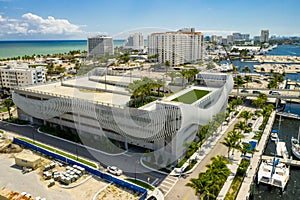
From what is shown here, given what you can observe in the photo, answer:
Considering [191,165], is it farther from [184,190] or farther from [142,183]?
[142,183]

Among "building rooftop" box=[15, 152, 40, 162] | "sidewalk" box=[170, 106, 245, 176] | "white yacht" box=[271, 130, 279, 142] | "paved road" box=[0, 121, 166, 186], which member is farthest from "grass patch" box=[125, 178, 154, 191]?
"white yacht" box=[271, 130, 279, 142]

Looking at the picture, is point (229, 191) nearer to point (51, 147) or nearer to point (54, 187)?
point (54, 187)

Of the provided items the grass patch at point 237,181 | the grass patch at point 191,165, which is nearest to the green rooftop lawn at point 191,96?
the grass patch at point 191,165

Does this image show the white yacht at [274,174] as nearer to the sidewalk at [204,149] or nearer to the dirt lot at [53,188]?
the sidewalk at [204,149]

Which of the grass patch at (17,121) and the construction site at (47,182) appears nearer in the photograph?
the construction site at (47,182)

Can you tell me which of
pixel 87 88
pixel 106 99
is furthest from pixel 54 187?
pixel 87 88

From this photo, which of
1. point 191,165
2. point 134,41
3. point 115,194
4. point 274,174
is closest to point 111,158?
point 115,194
